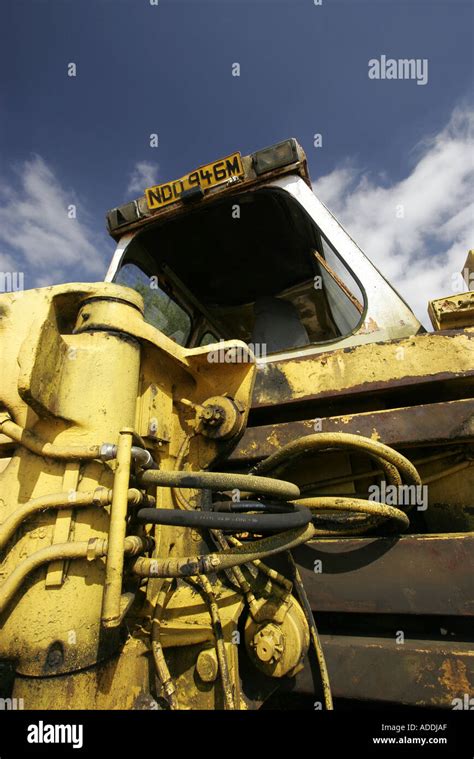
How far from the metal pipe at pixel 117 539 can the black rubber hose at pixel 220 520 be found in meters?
0.14

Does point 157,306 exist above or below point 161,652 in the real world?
above

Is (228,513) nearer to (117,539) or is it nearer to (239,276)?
(117,539)

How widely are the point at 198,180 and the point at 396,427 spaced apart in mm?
2002

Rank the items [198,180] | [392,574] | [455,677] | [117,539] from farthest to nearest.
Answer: [198,180], [392,574], [455,677], [117,539]

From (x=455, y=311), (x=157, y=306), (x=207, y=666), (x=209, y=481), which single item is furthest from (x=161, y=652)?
(x=157, y=306)

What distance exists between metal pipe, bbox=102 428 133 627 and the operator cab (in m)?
1.12

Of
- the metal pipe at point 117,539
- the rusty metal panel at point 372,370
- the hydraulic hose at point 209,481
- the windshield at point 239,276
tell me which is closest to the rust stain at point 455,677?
the hydraulic hose at point 209,481

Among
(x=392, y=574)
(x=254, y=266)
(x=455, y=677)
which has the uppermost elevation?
(x=254, y=266)

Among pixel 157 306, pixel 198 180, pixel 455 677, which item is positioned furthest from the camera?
pixel 157 306

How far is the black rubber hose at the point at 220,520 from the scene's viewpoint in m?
1.08

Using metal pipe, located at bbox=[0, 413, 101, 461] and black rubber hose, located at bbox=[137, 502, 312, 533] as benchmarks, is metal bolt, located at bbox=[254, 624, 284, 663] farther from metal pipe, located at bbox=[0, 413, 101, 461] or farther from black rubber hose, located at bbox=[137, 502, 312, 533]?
metal pipe, located at bbox=[0, 413, 101, 461]

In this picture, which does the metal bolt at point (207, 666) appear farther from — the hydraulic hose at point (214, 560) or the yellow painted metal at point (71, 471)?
the hydraulic hose at point (214, 560)

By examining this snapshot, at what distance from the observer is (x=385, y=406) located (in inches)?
65.0

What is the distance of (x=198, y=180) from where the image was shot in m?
2.45
